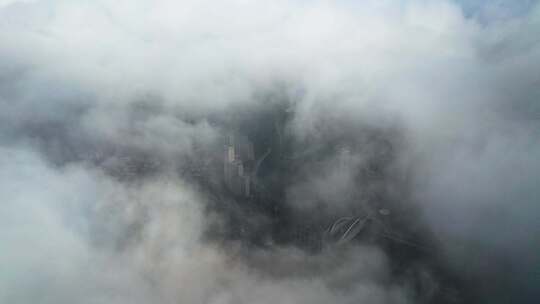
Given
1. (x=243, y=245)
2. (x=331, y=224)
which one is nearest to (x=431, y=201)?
(x=331, y=224)

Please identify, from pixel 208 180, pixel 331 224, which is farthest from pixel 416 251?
pixel 208 180

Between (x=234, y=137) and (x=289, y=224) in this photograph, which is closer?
(x=289, y=224)

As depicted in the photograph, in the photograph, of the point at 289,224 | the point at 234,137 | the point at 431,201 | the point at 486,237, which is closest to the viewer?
the point at 486,237

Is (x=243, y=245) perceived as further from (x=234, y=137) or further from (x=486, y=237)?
(x=486, y=237)

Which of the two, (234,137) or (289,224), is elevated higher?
(234,137)

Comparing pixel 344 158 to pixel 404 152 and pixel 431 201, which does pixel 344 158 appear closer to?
pixel 404 152

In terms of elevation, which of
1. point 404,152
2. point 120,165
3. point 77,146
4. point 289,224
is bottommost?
point 289,224

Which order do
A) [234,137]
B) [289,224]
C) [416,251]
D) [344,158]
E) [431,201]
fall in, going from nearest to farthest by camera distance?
[416,251] < [431,201] < [289,224] < [344,158] < [234,137]
